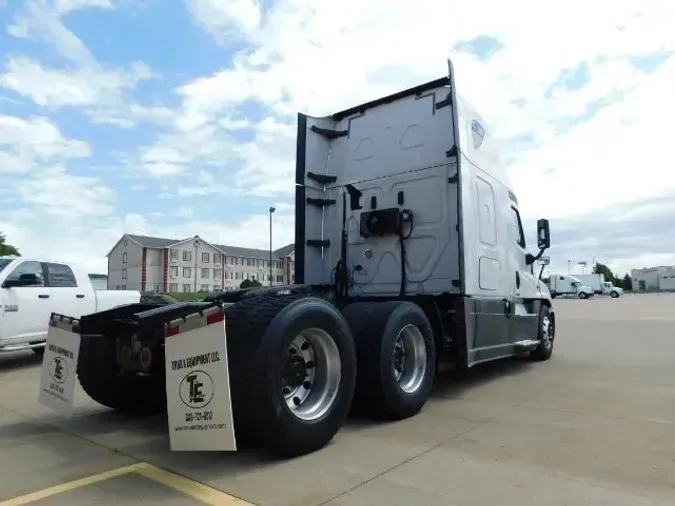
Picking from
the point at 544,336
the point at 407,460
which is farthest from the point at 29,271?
the point at 544,336

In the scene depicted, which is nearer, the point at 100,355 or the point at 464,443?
the point at 464,443

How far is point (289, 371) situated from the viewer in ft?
14.6

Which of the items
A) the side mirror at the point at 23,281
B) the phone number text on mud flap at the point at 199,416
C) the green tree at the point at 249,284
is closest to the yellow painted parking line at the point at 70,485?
the phone number text on mud flap at the point at 199,416

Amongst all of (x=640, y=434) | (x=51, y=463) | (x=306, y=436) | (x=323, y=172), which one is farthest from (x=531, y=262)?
(x=51, y=463)

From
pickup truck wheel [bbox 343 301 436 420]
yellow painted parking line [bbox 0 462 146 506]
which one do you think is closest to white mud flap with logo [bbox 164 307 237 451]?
yellow painted parking line [bbox 0 462 146 506]

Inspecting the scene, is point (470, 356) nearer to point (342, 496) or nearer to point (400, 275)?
point (400, 275)

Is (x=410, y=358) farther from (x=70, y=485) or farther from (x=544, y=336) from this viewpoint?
(x=544, y=336)

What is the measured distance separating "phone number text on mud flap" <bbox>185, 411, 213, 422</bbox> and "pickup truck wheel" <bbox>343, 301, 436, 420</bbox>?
1847 millimetres

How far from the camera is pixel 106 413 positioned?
6.11 metres

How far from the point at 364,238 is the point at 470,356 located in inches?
85.0

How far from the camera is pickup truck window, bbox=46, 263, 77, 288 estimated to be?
32.4ft

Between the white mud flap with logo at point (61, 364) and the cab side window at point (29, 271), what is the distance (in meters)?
4.49

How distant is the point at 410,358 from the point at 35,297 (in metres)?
6.80

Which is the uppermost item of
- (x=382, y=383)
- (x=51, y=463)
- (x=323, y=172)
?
(x=323, y=172)
